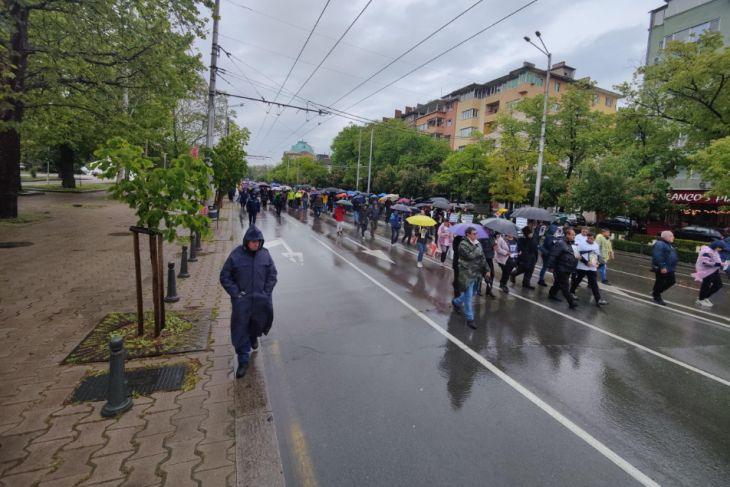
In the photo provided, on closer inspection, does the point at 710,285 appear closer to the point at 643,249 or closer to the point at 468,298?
the point at 468,298

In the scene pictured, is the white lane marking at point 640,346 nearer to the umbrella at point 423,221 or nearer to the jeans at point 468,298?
the jeans at point 468,298

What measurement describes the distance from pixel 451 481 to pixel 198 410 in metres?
2.54

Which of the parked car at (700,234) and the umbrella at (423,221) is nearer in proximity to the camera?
the umbrella at (423,221)

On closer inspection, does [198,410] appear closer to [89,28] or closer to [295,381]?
[295,381]

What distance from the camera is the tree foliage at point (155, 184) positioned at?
4.72 metres

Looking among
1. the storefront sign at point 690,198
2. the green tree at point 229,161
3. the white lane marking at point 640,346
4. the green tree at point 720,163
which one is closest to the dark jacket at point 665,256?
the white lane marking at point 640,346

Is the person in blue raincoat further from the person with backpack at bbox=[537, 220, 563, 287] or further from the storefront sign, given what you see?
the storefront sign

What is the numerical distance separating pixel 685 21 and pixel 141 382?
42719 millimetres

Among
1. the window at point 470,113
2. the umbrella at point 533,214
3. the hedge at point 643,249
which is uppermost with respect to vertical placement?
the window at point 470,113

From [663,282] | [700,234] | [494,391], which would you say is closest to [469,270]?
[494,391]

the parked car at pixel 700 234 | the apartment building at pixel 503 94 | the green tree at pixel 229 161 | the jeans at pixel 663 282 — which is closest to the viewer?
the jeans at pixel 663 282

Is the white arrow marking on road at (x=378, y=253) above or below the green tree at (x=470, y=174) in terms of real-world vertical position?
below

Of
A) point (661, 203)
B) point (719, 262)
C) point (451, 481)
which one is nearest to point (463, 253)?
point (451, 481)

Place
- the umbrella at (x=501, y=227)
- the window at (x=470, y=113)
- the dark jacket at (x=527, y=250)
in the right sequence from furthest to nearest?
the window at (x=470, y=113)
the dark jacket at (x=527, y=250)
the umbrella at (x=501, y=227)
